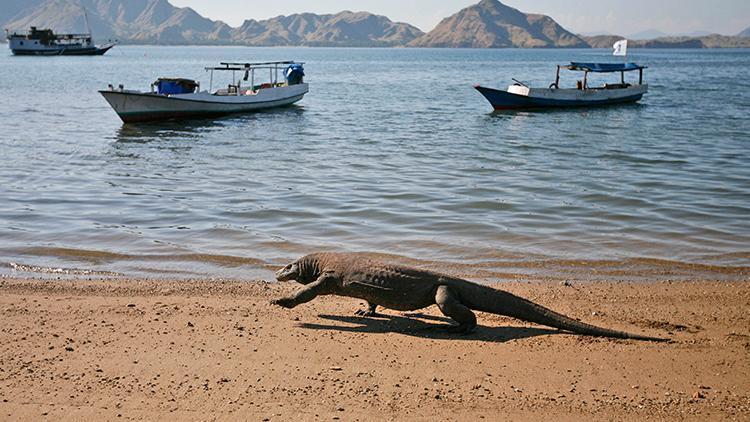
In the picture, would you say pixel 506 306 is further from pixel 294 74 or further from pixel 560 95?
pixel 294 74

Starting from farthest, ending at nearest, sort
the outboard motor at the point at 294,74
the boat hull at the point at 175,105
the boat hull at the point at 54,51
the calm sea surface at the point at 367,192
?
1. the boat hull at the point at 54,51
2. the outboard motor at the point at 294,74
3. the boat hull at the point at 175,105
4. the calm sea surface at the point at 367,192

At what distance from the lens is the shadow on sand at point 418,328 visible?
7789 mm

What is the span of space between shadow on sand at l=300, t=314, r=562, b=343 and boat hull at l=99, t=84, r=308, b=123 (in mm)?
27278

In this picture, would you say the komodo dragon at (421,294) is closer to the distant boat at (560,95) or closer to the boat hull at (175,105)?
the boat hull at (175,105)

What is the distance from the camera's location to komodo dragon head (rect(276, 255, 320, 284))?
28.8 ft

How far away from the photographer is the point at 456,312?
306 inches

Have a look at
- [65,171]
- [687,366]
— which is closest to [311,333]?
[687,366]

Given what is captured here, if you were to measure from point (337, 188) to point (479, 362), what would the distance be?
12.4m

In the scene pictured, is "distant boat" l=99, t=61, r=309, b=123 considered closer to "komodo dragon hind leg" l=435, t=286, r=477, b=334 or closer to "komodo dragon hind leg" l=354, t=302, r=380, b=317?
"komodo dragon hind leg" l=354, t=302, r=380, b=317

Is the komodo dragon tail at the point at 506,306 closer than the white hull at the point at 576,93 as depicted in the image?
Yes

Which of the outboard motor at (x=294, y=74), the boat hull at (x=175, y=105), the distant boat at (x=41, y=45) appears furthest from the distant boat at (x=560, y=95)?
the distant boat at (x=41, y=45)

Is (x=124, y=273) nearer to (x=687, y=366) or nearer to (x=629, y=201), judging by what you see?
(x=687, y=366)

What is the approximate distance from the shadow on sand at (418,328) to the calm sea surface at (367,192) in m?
2.92

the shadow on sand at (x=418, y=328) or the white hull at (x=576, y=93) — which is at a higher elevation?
the white hull at (x=576, y=93)
